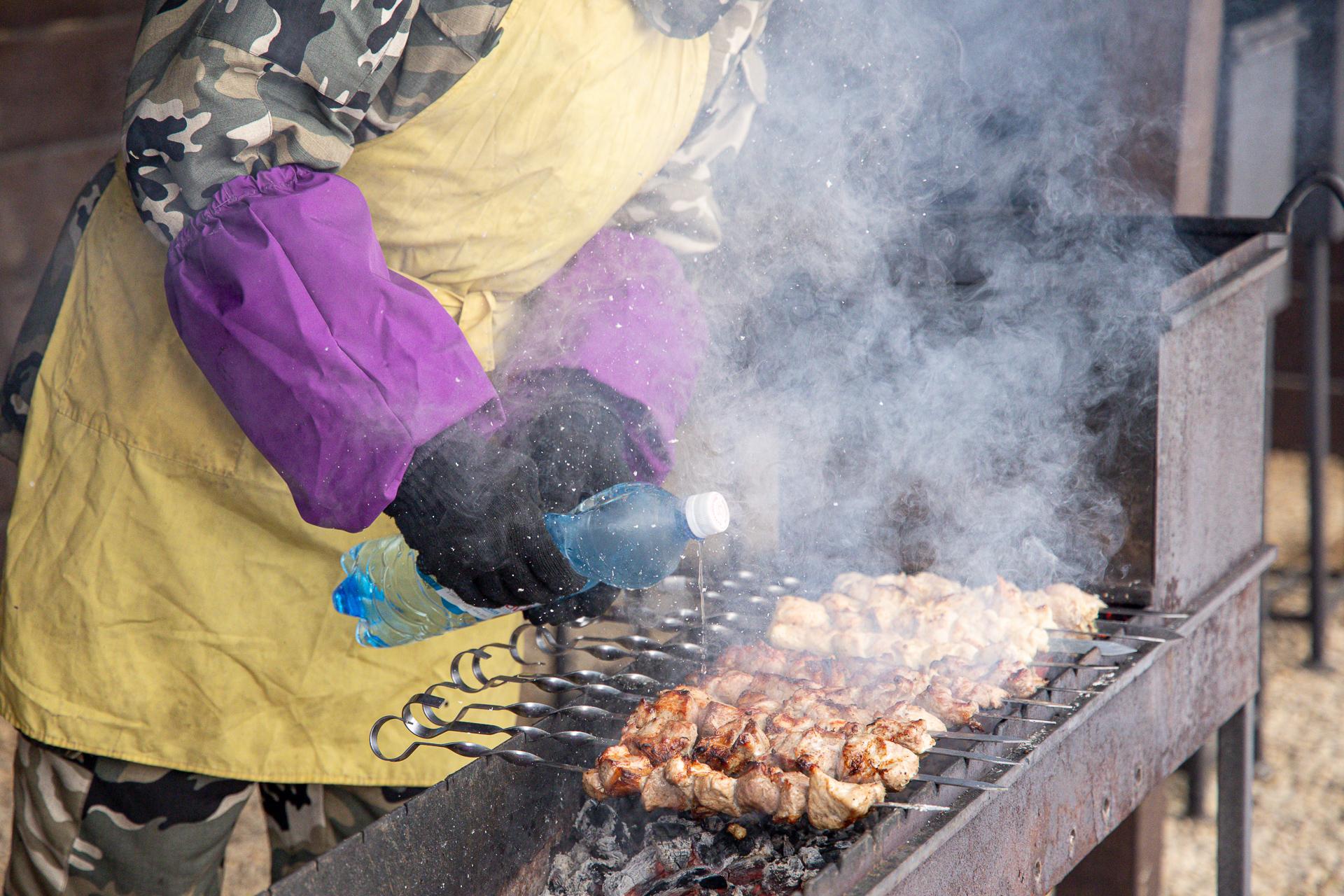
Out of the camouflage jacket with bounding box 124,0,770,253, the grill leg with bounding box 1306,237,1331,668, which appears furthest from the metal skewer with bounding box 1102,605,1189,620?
the grill leg with bounding box 1306,237,1331,668

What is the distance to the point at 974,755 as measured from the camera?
1.73 metres

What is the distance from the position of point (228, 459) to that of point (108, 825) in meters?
0.68

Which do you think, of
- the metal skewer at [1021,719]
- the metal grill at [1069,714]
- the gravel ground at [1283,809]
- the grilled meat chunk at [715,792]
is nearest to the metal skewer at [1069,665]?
the metal grill at [1069,714]

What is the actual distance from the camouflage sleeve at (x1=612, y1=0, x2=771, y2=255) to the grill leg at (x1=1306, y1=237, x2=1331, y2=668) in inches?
126

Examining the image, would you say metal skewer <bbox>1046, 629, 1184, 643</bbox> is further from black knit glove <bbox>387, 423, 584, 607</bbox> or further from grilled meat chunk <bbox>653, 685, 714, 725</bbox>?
black knit glove <bbox>387, 423, 584, 607</bbox>

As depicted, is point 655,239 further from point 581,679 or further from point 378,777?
point 378,777

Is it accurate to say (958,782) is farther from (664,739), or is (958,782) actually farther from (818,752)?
(664,739)

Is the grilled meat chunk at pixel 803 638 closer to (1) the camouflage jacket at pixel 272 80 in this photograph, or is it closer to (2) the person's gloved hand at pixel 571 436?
(2) the person's gloved hand at pixel 571 436

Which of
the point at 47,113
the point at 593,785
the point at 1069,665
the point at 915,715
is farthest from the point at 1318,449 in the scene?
the point at 47,113

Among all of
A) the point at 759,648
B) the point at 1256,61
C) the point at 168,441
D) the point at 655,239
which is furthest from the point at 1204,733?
the point at 1256,61

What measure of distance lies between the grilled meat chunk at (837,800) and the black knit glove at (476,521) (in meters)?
0.44

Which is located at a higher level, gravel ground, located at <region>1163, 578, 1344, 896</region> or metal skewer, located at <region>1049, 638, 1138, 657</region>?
metal skewer, located at <region>1049, 638, 1138, 657</region>

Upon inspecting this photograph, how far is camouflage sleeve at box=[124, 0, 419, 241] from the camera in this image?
170 centimetres

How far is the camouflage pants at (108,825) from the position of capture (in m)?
2.20
